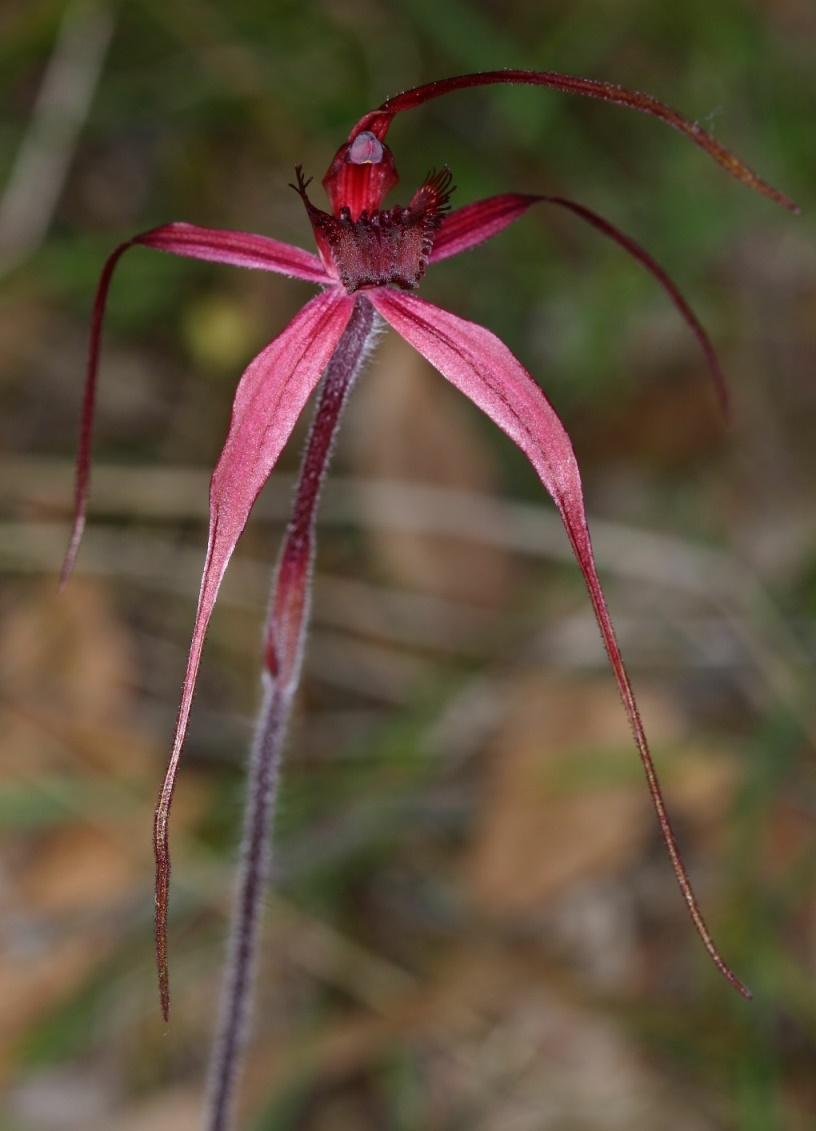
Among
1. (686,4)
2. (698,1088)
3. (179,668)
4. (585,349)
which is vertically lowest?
(698,1088)

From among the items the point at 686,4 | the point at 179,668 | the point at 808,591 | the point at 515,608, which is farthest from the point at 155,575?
the point at 686,4

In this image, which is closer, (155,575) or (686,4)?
(155,575)

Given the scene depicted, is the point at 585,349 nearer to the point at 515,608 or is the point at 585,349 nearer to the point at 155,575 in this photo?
the point at 515,608

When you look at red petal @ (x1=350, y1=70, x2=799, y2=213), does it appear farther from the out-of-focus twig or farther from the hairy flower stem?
the out-of-focus twig

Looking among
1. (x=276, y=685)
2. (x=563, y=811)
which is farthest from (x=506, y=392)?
(x=563, y=811)

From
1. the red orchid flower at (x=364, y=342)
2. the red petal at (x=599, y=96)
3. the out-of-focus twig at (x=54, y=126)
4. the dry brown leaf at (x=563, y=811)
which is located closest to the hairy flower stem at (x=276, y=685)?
the red orchid flower at (x=364, y=342)

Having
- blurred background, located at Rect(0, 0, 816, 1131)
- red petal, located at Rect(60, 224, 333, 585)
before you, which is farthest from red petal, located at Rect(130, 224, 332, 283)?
blurred background, located at Rect(0, 0, 816, 1131)
